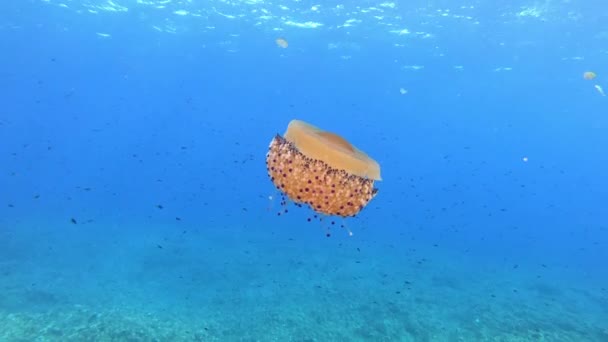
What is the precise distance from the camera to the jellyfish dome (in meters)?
3.55

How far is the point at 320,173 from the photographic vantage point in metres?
3.54

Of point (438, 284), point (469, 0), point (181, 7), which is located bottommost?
point (438, 284)

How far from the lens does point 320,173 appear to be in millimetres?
3541

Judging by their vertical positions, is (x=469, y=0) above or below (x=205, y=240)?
above

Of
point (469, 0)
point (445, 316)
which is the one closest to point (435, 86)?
point (469, 0)

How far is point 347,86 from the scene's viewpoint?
153ft

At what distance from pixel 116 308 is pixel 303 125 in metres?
9.13

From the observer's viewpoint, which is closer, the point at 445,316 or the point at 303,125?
the point at 303,125

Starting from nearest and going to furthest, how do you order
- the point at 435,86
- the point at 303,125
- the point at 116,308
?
the point at 303,125
the point at 116,308
the point at 435,86

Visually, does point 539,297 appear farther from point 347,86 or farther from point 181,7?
point 347,86

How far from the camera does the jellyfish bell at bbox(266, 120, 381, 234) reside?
11.7 feet

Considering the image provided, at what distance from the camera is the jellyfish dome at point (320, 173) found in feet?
11.7

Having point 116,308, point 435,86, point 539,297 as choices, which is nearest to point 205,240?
point 116,308

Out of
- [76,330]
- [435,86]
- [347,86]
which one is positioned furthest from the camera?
[347,86]
